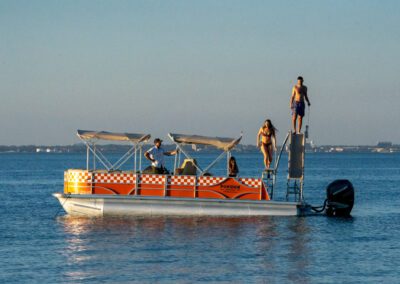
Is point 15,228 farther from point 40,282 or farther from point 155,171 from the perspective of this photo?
point 40,282

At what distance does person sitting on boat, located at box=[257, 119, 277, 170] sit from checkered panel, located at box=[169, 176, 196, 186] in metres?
2.59

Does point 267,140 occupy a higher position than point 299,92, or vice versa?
point 299,92

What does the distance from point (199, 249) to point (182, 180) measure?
6332mm

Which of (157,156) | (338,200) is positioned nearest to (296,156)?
(338,200)

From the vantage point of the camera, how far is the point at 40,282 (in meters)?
19.7

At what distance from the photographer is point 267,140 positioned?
30.9m

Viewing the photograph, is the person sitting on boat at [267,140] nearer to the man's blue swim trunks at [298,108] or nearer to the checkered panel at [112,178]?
the man's blue swim trunks at [298,108]

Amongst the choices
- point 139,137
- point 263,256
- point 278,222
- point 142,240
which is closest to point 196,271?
point 263,256

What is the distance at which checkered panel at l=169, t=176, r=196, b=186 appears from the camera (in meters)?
30.5

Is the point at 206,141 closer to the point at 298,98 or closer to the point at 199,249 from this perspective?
the point at 298,98

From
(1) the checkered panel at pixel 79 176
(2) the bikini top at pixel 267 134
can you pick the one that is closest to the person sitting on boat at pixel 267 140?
(2) the bikini top at pixel 267 134

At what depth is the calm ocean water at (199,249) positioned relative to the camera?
20641 mm

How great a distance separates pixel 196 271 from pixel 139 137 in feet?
38.8

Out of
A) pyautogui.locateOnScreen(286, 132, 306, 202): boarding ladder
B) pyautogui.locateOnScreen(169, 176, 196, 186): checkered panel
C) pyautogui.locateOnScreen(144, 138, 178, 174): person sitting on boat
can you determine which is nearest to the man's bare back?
pyautogui.locateOnScreen(286, 132, 306, 202): boarding ladder
